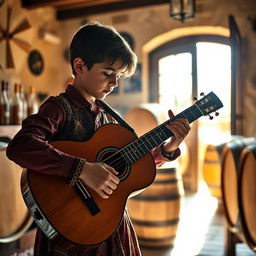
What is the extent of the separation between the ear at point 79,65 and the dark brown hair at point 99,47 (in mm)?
13

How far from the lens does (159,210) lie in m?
2.57

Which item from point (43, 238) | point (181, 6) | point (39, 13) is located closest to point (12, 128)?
point (43, 238)

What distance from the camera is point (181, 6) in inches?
121

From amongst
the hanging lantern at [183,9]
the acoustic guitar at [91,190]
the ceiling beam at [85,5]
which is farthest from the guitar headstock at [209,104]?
the ceiling beam at [85,5]

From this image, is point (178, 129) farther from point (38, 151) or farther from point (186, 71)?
point (186, 71)

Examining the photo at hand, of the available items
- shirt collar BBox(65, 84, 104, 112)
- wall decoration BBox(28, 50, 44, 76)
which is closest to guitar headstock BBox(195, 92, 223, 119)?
shirt collar BBox(65, 84, 104, 112)

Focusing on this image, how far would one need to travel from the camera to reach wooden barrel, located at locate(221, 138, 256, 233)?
2178mm

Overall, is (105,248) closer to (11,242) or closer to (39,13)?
(11,242)

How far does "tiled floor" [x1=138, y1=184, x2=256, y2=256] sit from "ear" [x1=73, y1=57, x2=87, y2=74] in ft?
5.99

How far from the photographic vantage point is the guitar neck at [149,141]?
4.13ft

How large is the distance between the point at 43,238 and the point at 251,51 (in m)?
4.10

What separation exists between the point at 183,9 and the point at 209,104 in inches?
78.6

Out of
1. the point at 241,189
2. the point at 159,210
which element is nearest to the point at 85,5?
the point at 159,210

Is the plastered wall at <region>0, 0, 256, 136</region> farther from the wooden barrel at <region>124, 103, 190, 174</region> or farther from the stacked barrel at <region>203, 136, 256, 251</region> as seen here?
the stacked barrel at <region>203, 136, 256, 251</region>
